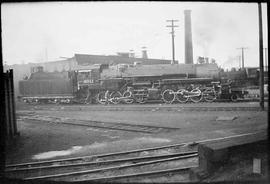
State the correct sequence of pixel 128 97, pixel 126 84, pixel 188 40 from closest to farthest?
pixel 128 97, pixel 126 84, pixel 188 40

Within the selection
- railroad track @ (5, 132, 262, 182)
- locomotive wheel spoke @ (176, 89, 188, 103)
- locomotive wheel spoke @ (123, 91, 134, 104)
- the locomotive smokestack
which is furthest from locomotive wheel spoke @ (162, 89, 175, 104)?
railroad track @ (5, 132, 262, 182)

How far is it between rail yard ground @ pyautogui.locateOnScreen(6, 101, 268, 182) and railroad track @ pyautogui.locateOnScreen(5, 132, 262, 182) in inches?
16.4

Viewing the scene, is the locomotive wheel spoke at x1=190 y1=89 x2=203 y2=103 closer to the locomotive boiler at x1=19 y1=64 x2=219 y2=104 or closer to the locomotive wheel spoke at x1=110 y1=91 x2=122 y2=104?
the locomotive boiler at x1=19 y1=64 x2=219 y2=104

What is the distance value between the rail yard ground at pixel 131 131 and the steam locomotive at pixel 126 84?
339cm

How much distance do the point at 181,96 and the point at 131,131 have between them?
26.6ft

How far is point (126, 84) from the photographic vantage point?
59.4 feet

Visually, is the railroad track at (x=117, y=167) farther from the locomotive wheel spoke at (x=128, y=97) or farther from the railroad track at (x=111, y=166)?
the locomotive wheel spoke at (x=128, y=97)

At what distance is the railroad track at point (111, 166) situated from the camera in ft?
16.6

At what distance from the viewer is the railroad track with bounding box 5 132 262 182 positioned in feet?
16.5

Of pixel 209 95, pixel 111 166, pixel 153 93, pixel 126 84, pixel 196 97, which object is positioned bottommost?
pixel 111 166

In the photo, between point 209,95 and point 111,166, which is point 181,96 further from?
→ point 111,166

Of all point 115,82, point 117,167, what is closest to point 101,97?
point 115,82

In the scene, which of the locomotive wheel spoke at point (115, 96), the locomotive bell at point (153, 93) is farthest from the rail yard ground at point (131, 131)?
the locomotive wheel spoke at point (115, 96)

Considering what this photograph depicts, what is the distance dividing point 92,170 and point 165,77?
41.1ft
